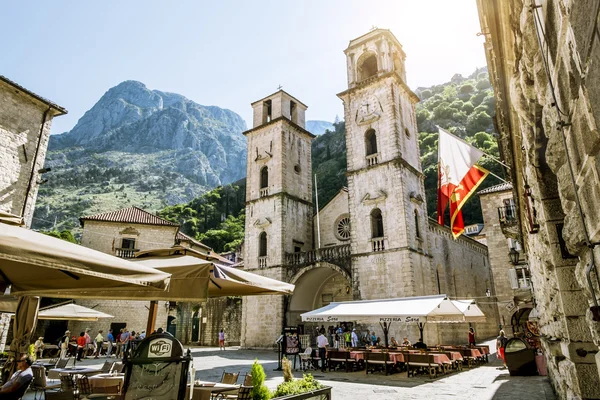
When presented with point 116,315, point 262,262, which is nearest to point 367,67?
point 262,262

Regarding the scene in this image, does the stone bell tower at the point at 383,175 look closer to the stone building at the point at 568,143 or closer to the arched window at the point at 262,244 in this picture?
the arched window at the point at 262,244

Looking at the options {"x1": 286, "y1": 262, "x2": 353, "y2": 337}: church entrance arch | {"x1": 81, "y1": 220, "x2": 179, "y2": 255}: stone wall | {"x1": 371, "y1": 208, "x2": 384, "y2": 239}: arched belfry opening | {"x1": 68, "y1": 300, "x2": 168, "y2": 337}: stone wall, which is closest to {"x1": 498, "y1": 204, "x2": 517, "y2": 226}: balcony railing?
{"x1": 371, "y1": 208, "x2": 384, "y2": 239}: arched belfry opening

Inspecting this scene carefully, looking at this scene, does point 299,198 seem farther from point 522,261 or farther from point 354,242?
point 522,261

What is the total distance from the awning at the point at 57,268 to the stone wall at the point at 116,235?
992 inches

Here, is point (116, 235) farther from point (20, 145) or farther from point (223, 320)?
point (20, 145)

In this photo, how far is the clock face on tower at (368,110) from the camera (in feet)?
75.3

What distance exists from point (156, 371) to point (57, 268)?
1.49m

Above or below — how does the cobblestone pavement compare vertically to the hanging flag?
below

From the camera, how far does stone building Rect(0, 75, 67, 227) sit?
50.9 ft

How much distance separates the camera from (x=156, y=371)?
3.84 m

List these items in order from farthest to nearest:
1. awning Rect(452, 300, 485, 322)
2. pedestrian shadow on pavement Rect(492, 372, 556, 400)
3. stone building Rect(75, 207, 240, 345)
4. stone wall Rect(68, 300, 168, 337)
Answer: stone building Rect(75, 207, 240, 345) → stone wall Rect(68, 300, 168, 337) → awning Rect(452, 300, 485, 322) → pedestrian shadow on pavement Rect(492, 372, 556, 400)

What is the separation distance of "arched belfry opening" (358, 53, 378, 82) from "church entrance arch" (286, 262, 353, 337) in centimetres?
1287

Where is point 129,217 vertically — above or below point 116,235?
above

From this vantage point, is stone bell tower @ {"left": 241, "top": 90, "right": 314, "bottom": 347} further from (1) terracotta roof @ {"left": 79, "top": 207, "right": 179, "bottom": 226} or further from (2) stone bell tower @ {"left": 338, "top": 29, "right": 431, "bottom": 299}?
(1) terracotta roof @ {"left": 79, "top": 207, "right": 179, "bottom": 226}
